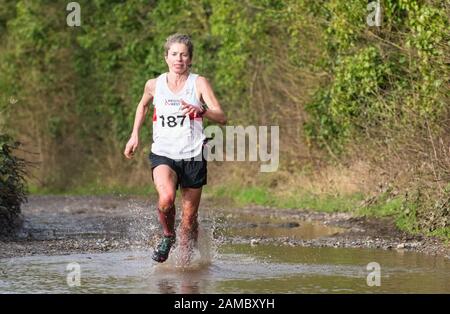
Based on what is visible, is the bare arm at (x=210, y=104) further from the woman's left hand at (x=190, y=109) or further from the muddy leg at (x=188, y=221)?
the muddy leg at (x=188, y=221)

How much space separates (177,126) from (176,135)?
95 mm

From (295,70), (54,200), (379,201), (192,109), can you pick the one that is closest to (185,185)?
(192,109)

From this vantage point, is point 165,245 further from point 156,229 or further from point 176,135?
point 156,229

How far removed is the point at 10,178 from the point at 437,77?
6206 mm

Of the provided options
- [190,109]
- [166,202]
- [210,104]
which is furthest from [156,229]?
[190,109]

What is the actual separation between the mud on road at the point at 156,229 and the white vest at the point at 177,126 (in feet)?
8.29

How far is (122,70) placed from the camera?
107 feet

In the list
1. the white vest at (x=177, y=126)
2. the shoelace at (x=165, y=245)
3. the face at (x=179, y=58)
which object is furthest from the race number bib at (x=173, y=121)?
the shoelace at (x=165, y=245)

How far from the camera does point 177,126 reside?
11547mm

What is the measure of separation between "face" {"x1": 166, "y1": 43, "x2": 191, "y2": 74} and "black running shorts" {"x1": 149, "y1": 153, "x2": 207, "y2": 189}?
0.90 meters

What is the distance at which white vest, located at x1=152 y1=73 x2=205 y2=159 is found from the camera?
11562 mm

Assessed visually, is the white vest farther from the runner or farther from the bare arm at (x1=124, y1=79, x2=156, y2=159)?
the bare arm at (x1=124, y1=79, x2=156, y2=159)

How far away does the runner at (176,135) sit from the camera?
1154cm

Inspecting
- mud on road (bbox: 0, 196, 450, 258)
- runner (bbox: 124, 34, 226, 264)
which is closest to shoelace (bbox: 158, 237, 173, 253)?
runner (bbox: 124, 34, 226, 264)
